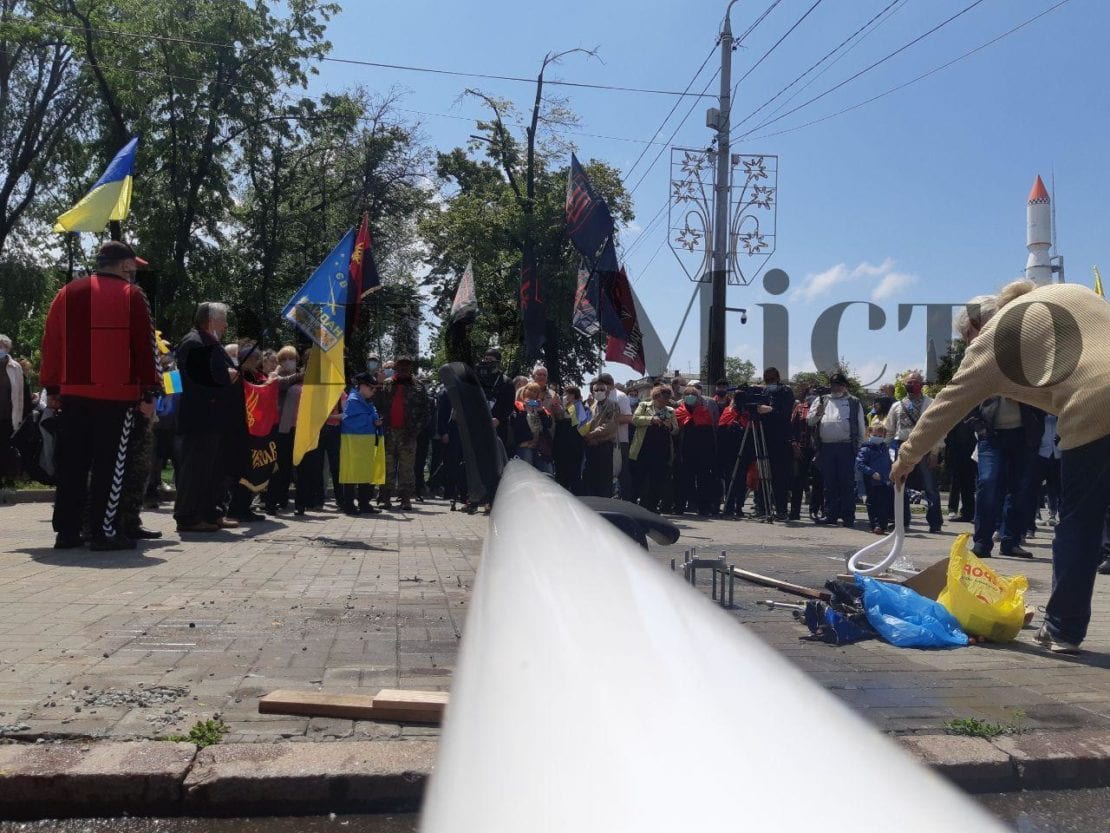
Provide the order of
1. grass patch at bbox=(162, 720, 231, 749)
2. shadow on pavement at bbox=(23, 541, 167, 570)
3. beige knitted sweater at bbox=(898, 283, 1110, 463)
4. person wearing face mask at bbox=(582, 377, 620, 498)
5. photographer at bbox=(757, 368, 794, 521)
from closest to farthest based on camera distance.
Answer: grass patch at bbox=(162, 720, 231, 749)
beige knitted sweater at bbox=(898, 283, 1110, 463)
shadow on pavement at bbox=(23, 541, 167, 570)
person wearing face mask at bbox=(582, 377, 620, 498)
photographer at bbox=(757, 368, 794, 521)

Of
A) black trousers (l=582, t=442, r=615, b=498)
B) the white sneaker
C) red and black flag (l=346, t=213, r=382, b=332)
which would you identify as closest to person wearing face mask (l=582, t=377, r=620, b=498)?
black trousers (l=582, t=442, r=615, b=498)

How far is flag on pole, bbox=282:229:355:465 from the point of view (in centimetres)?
1048

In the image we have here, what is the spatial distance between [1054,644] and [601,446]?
8194 mm

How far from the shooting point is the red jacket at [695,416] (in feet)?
47.3

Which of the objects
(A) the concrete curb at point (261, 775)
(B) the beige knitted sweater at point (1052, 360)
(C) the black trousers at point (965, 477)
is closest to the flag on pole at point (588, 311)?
(C) the black trousers at point (965, 477)

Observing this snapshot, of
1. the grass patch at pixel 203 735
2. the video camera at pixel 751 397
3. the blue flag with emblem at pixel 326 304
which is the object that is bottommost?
the grass patch at pixel 203 735

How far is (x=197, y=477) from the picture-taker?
9180 millimetres

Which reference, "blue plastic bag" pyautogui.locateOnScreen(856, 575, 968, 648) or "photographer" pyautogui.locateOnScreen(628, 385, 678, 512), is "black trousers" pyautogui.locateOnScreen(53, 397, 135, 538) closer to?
"blue plastic bag" pyautogui.locateOnScreen(856, 575, 968, 648)

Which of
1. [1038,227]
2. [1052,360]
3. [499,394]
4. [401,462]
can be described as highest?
[1038,227]

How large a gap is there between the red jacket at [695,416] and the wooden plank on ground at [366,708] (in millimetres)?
11078

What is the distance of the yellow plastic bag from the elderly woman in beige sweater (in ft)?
0.55

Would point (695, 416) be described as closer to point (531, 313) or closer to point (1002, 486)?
point (531, 313)

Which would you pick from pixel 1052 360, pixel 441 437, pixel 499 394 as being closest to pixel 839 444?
pixel 499 394

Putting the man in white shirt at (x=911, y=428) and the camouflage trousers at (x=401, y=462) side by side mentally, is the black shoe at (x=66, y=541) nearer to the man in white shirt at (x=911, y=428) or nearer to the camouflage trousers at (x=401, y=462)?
the camouflage trousers at (x=401, y=462)
